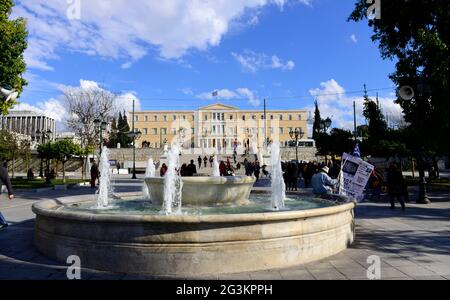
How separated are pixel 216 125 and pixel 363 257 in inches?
3394

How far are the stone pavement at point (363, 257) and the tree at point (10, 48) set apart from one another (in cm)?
1244

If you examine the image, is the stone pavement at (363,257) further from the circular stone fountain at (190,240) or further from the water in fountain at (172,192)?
the water in fountain at (172,192)

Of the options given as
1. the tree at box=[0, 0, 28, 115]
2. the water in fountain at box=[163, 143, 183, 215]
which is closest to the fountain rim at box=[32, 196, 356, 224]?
the water in fountain at box=[163, 143, 183, 215]

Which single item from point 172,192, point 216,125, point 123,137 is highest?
point 216,125

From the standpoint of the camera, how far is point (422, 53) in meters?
13.0

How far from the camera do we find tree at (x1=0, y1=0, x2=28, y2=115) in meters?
18.7

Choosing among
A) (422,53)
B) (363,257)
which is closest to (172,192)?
(363,257)

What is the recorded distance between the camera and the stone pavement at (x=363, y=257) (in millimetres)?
4891

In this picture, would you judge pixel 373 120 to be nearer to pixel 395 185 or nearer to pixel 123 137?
pixel 395 185

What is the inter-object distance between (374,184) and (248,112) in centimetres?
8021

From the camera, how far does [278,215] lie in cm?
515

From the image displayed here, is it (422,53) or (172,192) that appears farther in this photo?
(422,53)
